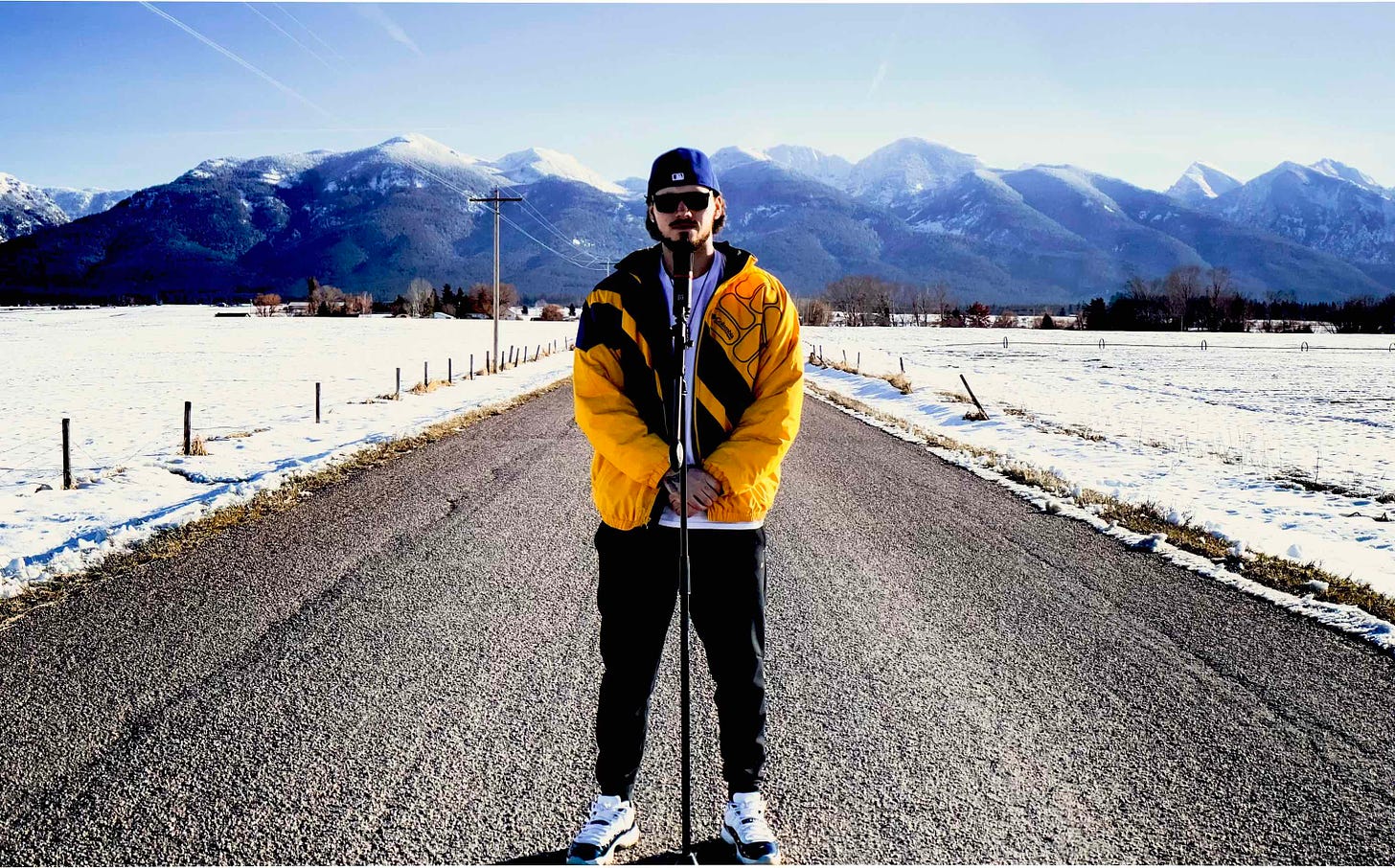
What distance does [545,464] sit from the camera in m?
9.98

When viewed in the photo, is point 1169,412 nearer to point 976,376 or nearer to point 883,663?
point 976,376

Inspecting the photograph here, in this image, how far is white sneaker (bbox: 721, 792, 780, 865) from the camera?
2.42 metres

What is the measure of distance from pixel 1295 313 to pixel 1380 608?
423ft

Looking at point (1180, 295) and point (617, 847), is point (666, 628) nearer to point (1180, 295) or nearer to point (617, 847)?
point (617, 847)

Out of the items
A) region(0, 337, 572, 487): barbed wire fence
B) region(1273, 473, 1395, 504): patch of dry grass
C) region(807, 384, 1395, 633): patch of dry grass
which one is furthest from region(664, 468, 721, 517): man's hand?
region(1273, 473, 1395, 504): patch of dry grass

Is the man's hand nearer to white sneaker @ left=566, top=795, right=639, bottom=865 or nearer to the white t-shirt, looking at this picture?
the white t-shirt

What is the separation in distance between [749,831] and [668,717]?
97 cm

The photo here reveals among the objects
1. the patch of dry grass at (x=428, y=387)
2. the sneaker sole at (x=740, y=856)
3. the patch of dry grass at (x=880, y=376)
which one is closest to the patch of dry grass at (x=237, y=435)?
the patch of dry grass at (x=428, y=387)

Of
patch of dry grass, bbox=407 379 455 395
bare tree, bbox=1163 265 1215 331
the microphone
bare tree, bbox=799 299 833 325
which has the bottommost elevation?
patch of dry grass, bbox=407 379 455 395

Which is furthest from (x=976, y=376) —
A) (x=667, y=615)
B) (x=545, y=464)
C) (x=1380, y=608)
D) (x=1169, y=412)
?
(x=667, y=615)

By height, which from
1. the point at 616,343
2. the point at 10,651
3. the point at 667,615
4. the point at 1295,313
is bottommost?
the point at 10,651

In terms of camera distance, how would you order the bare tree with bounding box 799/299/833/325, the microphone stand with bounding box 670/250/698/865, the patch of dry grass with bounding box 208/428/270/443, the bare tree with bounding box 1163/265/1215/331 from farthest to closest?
the bare tree with bounding box 799/299/833/325
the bare tree with bounding box 1163/265/1215/331
the patch of dry grass with bounding box 208/428/270/443
the microphone stand with bounding box 670/250/698/865

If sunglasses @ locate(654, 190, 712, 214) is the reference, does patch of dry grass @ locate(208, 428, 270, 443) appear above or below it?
below

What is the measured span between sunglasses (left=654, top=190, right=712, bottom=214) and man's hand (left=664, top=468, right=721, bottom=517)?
84 centimetres
